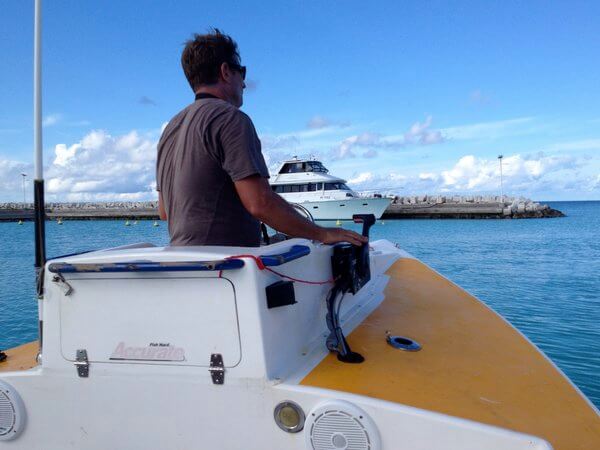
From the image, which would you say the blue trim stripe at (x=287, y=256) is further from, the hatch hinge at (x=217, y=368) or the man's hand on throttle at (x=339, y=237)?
the hatch hinge at (x=217, y=368)

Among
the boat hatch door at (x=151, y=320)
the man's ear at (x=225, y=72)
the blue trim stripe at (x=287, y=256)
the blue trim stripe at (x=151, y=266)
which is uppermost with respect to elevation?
the man's ear at (x=225, y=72)

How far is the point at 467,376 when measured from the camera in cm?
187

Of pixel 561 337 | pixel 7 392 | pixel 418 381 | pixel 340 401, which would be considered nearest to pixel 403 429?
pixel 340 401

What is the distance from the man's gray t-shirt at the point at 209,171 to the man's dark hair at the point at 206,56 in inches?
6.2

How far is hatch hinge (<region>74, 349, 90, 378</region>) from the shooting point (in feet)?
5.66

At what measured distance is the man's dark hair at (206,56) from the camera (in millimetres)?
2078

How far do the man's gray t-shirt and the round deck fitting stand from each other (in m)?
0.85

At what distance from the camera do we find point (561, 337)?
710cm

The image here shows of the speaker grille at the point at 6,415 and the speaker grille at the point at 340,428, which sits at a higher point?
the speaker grille at the point at 340,428

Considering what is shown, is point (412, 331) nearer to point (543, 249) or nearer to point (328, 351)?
point (328, 351)

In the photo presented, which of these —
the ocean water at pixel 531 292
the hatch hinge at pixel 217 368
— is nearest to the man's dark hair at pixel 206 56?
the hatch hinge at pixel 217 368

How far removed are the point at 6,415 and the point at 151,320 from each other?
0.85m

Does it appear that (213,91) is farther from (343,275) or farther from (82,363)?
(82,363)

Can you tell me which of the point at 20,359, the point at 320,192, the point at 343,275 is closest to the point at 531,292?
the point at 343,275
